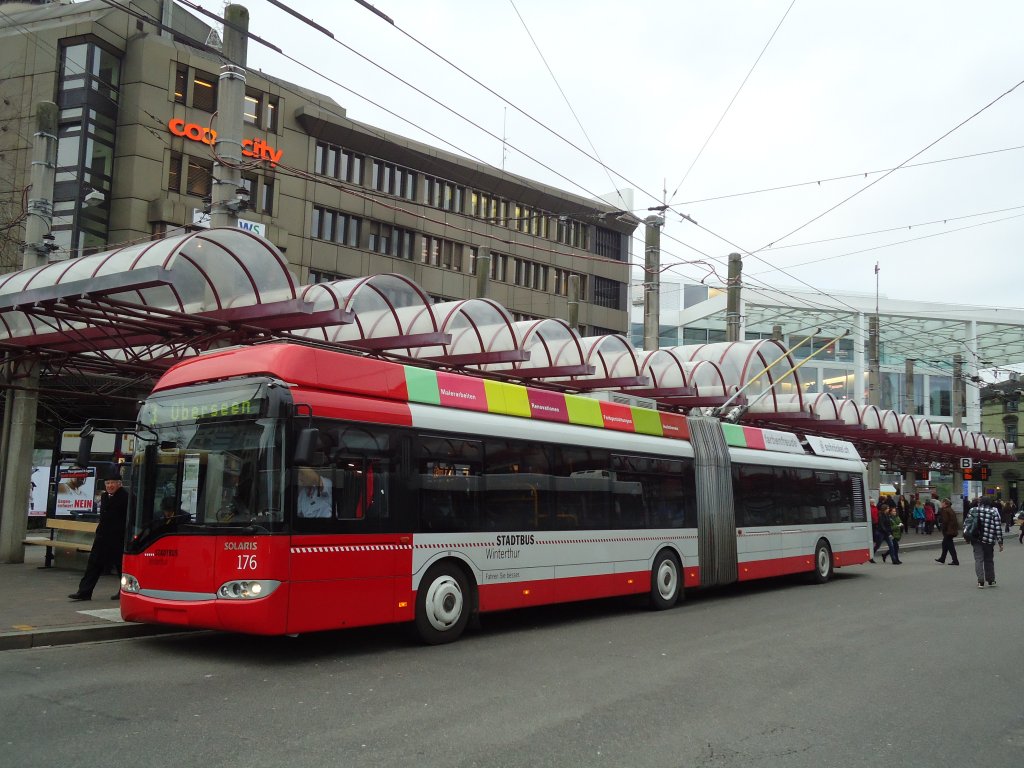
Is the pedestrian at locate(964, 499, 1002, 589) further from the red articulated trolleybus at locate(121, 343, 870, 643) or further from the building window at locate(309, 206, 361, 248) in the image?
the building window at locate(309, 206, 361, 248)

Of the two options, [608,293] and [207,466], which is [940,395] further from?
[207,466]

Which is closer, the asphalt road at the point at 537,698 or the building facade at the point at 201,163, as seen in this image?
the asphalt road at the point at 537,698

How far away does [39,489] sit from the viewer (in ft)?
82.2

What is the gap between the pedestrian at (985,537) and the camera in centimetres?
1798

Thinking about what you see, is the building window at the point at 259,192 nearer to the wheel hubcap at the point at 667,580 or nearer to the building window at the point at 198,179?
the building window at the point at 198,179

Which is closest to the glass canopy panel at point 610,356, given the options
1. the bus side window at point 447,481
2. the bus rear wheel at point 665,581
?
the bus rear wheel at point 665,581

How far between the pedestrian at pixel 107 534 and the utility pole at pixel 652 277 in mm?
14495

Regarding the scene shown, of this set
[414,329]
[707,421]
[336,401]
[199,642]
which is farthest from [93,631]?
[707,421]

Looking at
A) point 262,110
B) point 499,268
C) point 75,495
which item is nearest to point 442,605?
point 75,495

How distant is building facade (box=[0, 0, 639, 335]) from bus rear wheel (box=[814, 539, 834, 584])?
1145 centimetres

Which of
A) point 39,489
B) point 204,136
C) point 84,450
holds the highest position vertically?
point 204,136

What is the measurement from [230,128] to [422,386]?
6.19m

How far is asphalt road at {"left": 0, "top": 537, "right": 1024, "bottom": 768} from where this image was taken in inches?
238

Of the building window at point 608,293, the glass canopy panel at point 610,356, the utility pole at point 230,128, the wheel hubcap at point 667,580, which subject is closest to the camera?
the utility pole at point 230,128
